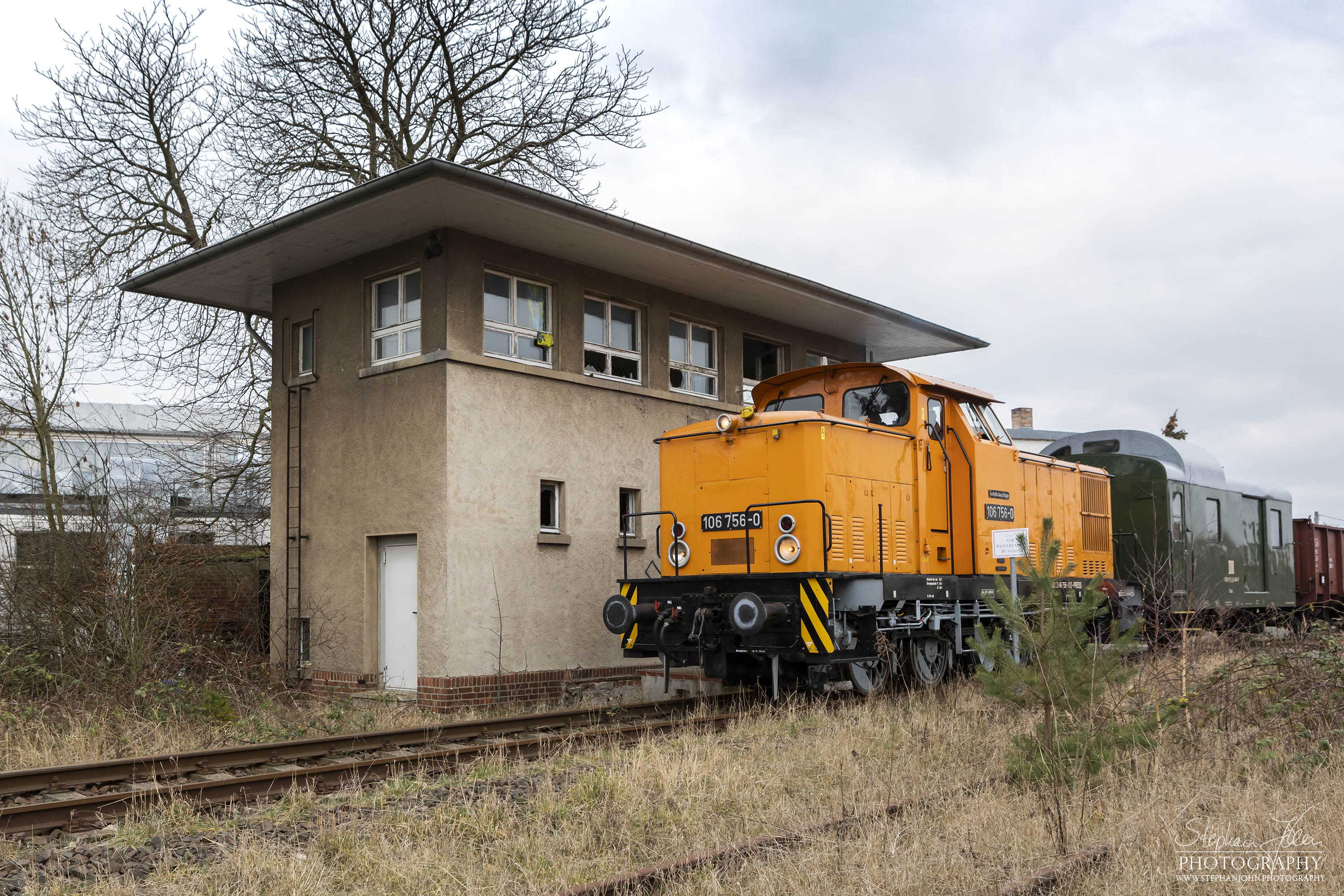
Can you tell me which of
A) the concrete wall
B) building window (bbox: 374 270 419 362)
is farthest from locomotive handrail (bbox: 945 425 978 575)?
building window (bbox: 374 270 419 362)

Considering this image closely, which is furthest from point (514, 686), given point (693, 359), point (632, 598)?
point (693, 359)

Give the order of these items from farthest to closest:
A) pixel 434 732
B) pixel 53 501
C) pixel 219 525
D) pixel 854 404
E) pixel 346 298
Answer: pixel 219 525 < pixel 346 298 < pixel 53 501 < pixel 854 404 < pixel 434 732

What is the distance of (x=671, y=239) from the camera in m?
13.1

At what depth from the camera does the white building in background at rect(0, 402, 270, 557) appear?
11695mm

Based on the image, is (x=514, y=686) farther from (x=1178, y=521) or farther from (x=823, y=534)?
(x=1178, y=521)

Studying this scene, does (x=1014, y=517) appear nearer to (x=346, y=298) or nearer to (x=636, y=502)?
(x=636, y=502)

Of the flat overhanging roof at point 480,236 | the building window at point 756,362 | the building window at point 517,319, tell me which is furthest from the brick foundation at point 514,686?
the flat overhanging roof at point 480,236

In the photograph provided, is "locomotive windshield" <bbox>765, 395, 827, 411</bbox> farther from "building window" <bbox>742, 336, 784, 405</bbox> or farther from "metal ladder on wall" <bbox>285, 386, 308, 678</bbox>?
"metal ladder on wall" <bbox>285, 386, 308, 678</bbox>

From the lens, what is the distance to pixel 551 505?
13547 millimetres

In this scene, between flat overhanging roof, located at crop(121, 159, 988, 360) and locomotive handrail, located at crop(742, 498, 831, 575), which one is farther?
flat overhanging roof, located at crop(121, 159, 988, 360)

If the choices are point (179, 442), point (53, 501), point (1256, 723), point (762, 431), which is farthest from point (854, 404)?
point (179, 442)

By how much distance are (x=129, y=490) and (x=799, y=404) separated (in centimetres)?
743

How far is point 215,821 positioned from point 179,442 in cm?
1727

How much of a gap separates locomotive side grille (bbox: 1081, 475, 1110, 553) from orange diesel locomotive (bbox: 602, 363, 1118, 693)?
1.39m
